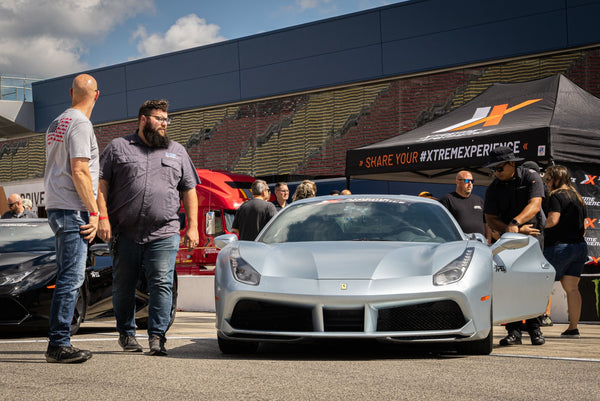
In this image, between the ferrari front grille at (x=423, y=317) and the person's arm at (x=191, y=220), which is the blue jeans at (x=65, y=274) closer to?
the person's arm at (x=191, y=220)

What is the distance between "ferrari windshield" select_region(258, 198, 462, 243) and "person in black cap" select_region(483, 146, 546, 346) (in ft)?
3.25

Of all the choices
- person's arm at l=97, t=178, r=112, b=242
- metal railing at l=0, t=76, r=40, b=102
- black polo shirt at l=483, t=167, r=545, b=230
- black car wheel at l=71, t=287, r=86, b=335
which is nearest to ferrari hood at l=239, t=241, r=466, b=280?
person's arm at l=97, t=178, r=112, b=242

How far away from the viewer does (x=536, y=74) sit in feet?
63.6

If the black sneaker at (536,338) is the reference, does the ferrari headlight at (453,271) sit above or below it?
above

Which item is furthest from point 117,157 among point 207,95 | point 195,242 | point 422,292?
point 207,95

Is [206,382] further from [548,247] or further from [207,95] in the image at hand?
[207,95]

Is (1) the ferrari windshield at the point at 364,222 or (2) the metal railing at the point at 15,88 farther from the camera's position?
(2) the metal railing at the point at 15,88

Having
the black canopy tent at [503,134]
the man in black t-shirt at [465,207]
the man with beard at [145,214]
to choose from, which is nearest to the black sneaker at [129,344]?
the man with beard at [145,214]

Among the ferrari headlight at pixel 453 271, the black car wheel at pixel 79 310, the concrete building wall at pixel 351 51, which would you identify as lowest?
the black car wheel at pixel 79 310

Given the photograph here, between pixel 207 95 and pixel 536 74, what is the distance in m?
10.9

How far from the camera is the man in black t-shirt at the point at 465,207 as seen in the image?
10055mm

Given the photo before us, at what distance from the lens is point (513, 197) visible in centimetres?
777

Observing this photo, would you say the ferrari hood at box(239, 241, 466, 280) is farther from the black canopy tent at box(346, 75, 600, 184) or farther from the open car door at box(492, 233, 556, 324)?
the black canopy tent at box(346, 75, 600, 184)

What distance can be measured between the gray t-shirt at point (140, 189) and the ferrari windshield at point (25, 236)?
2.92 metres
